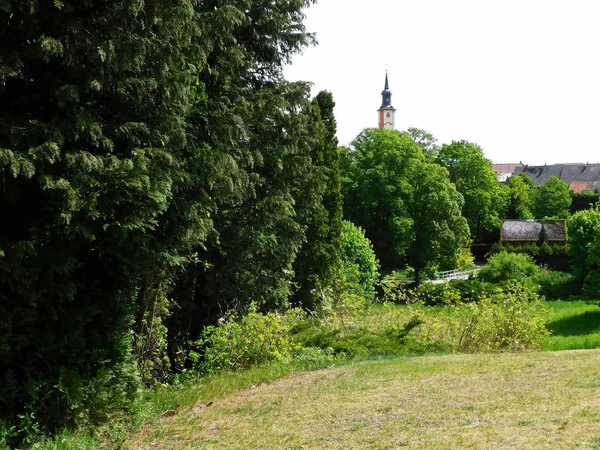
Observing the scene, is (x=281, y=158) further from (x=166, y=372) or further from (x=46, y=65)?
(x=46, y=65)

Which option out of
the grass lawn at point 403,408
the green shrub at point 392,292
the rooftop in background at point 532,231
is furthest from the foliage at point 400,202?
the grass lawn at point 403,408

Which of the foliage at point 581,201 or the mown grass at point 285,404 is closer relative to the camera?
the mown grass at point 285,404

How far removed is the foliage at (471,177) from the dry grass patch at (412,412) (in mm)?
40680

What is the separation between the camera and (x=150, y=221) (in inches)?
270

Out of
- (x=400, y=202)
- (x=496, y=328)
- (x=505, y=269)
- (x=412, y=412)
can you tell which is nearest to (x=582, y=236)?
(x=505, y=269)

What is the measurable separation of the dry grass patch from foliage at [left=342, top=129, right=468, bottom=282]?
27.4 metres

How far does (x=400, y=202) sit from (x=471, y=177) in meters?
14.3

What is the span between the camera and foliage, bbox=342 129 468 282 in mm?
37125

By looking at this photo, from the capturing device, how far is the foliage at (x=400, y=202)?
37125 mm

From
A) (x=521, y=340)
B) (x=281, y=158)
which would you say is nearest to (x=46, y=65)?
(x=281, y=158)

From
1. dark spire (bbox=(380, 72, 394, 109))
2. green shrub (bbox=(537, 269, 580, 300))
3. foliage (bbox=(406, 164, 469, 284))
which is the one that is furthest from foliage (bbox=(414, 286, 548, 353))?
dark spire (bbox=(380, 72, 394, 109))

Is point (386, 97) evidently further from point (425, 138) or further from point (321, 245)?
point (321, 245)

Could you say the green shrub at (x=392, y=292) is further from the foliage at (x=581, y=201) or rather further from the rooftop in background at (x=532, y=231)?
the foliage at (x=581, y=201)

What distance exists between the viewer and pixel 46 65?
6941 mm
